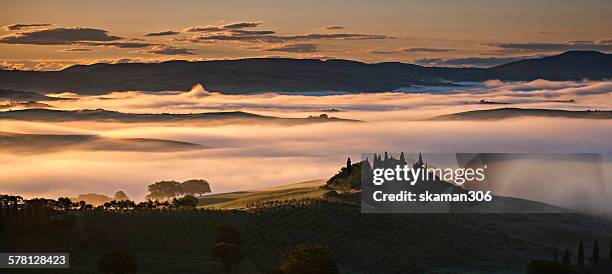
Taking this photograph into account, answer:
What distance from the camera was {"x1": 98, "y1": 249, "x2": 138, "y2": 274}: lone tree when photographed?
262 feet

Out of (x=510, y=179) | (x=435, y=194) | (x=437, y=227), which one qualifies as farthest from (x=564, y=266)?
(x=510, y=179)

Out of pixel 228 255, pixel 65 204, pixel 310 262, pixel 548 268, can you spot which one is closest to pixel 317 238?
pixel 228 255

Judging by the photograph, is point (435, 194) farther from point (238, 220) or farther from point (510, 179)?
point (510, 179)

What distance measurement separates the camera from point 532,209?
159m

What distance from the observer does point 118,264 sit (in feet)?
263

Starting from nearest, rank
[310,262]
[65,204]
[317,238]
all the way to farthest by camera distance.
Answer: [310,262] → [317,238] → [65,204]

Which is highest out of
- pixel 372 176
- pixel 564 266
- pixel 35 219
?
pixel 372 176

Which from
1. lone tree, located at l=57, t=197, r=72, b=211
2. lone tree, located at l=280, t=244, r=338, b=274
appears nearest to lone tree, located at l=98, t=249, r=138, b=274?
lone tree, located at l=280, t=244, r=338, b=274

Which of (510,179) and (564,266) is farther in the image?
(510,179)

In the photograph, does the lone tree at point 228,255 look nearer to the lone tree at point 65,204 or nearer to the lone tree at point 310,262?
the lone tree at point 310,262

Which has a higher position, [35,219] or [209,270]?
[35,219]

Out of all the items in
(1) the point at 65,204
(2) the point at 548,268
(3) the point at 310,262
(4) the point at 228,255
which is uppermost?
Answer: (1) the point at 65,204

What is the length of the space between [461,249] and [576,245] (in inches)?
804

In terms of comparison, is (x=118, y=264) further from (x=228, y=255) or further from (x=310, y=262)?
(x=310, y=262)
